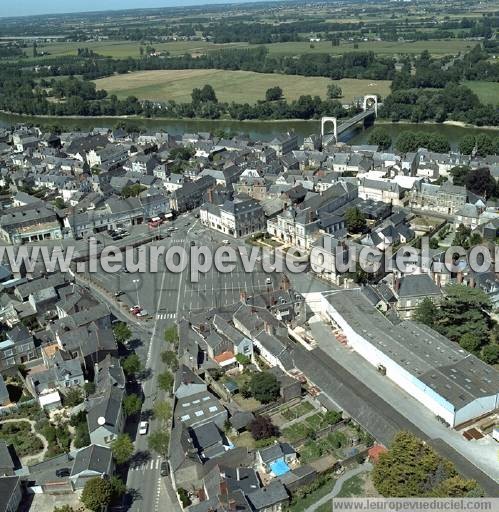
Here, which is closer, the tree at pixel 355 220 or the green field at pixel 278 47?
the tree at pixel 355 220

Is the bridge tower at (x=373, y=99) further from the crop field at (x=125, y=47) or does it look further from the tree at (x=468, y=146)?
the crop field at (x=125, y=47)

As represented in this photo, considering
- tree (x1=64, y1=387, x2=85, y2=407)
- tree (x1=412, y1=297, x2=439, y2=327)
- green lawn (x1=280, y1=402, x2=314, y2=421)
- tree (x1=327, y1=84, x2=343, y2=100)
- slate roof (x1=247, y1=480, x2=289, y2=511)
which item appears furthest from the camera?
tree (x1=327, y1=84, x2=343, y2=100)

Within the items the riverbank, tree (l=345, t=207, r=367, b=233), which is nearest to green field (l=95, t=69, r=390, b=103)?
the riverbank

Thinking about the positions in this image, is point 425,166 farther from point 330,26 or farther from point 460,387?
point 330,26

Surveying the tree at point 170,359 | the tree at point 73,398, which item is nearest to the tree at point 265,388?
the tree at point 170,359

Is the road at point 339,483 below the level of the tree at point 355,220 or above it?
below

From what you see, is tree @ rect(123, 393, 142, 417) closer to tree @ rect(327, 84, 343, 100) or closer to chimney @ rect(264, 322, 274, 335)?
chimney @ rect(264, 322, 274, 335)

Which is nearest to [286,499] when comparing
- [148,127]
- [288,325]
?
[288,325]
